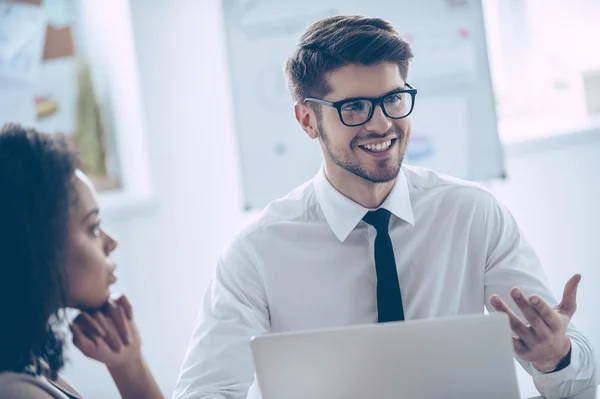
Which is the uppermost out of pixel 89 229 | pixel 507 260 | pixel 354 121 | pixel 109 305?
pixel 354 121

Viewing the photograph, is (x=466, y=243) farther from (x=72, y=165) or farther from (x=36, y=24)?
(x=36, y=24)

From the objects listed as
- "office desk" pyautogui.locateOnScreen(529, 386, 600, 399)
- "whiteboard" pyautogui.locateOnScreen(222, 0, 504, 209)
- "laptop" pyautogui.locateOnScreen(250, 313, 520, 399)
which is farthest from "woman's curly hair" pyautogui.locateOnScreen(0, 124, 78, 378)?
"whiteboard" pyautogui.locateOnScreen(222, 0, 504, 209)

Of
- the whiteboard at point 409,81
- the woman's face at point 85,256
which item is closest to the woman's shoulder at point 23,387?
the woman's face at point 85,256

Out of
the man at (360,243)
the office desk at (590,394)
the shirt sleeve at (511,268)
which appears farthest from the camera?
the man at (360,243)

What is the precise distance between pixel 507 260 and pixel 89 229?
1037 millimetres

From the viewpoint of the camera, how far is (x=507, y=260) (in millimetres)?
1652

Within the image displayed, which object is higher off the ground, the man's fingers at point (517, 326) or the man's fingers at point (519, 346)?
the man's fingers at point (517, 326)

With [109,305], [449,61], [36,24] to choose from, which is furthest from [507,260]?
[36,24]

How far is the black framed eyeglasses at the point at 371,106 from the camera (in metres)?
1.63

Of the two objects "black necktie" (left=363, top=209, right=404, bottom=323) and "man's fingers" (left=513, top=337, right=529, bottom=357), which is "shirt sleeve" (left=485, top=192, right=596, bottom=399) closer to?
"man's fingers" (left=513, top=337, right=529, bottom=357)

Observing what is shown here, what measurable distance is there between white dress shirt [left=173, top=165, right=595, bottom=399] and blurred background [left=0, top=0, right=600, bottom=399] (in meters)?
0.89

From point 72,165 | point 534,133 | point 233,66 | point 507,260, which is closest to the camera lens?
point 72,165

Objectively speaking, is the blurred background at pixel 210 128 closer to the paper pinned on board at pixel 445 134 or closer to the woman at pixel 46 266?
the paper pinned on board at pixel 445 134

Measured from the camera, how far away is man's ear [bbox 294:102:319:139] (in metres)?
1.81
